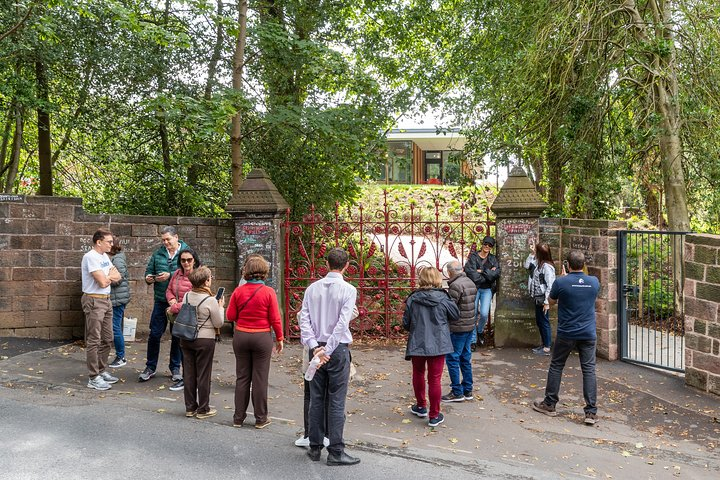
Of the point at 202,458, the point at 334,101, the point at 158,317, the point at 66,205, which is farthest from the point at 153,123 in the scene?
the point at 202,458

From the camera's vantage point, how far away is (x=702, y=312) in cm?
746

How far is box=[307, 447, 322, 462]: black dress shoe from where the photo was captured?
16.9 ft

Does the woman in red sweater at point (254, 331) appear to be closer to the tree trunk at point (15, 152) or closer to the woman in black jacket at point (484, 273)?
A: the woman in black jacket at point (484, 273)

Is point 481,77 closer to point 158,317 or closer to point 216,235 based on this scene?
point 216,235

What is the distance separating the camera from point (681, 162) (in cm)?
1111

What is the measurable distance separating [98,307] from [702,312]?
6868mm

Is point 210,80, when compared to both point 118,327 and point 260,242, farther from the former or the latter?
point 118,327

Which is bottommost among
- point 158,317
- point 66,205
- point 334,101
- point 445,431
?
point 445,431

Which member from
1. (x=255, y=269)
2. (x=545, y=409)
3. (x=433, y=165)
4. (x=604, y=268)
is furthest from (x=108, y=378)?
(x=433, y=165)

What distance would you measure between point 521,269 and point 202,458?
18.7 ft

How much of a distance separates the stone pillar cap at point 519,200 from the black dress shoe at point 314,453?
5.18 meters

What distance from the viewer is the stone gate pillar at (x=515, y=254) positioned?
9.26 metres

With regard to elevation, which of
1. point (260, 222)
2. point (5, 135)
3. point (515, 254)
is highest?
point (5, 135)

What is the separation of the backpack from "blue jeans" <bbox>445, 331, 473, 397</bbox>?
103 inches
